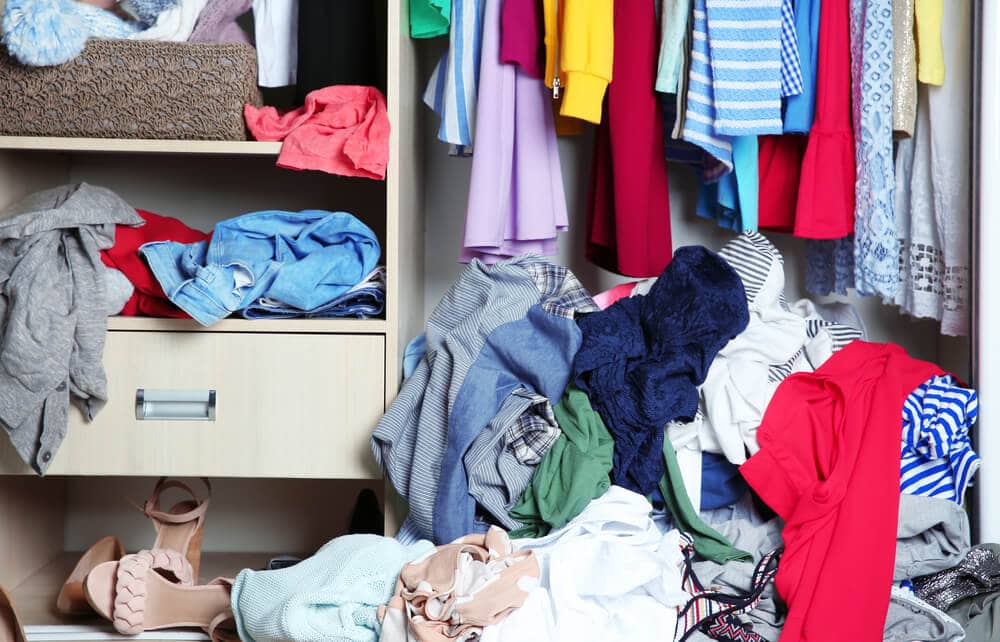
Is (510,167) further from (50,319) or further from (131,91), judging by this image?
(50,319)

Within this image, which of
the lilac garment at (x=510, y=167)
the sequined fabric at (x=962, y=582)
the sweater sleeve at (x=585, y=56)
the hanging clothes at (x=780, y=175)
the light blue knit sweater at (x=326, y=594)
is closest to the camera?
the light blue knit sweater at (x=326, y=594)

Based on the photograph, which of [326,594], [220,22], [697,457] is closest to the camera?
[326,594]

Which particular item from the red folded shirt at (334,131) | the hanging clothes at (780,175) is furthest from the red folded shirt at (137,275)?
the hanging clothes at (780,175)

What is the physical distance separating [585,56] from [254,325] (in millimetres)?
704

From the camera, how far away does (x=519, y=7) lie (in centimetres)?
171

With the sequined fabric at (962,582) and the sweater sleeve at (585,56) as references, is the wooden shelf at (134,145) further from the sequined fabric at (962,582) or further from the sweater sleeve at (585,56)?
the sequined fabric at (962,582)

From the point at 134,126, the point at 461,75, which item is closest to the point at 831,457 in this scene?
the point at 461,75

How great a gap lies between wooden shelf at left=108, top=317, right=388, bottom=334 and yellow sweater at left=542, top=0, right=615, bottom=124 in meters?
0.49

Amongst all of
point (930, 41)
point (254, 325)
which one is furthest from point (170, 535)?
point (930, 41)

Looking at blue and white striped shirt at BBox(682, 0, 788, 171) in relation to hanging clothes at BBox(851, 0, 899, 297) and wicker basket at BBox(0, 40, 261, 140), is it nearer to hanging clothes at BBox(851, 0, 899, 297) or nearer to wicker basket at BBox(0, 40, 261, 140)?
hanging clothes at BBox(851, 0, 899, 297)

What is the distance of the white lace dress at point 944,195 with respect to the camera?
1.65 metres

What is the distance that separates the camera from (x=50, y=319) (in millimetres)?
1484

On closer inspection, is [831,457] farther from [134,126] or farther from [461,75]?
[134,126]

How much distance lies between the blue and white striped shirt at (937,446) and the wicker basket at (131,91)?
117 cm
